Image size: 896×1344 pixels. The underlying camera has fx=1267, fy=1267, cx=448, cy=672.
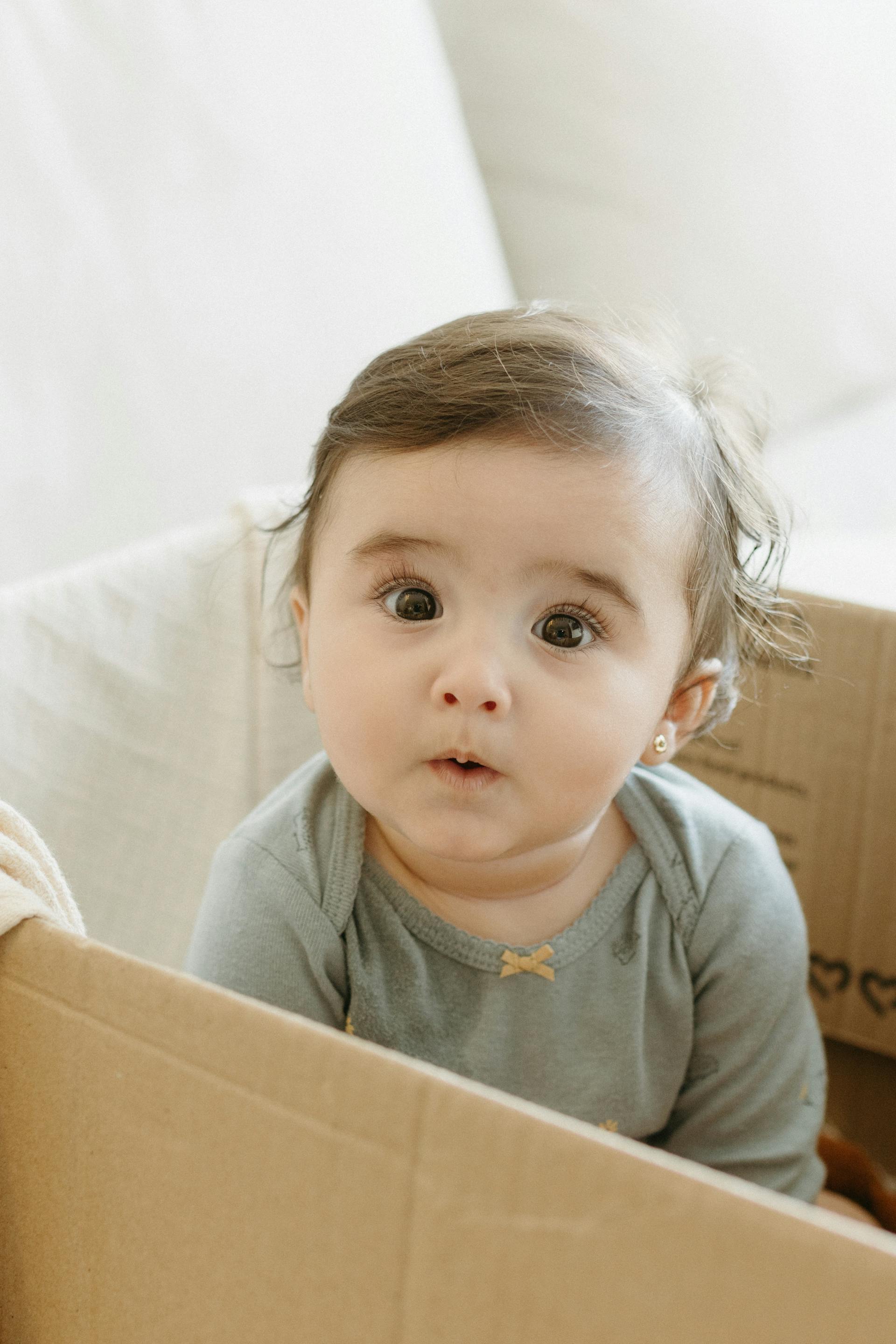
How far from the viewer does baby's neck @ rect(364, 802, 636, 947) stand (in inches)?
24.9

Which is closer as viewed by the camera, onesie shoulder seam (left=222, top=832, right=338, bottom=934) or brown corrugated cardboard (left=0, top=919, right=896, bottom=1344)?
brown corrugated cardboard (left=0, top=919, right=896, bottom=1344)

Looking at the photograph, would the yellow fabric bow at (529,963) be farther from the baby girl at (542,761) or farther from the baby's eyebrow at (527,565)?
the baby's eyebrow at (527,565)

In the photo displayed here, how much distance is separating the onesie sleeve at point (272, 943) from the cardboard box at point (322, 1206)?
197 millimetres

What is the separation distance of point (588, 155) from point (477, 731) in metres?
0.96

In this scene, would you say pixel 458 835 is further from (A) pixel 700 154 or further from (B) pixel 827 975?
(A) pixel 700 154

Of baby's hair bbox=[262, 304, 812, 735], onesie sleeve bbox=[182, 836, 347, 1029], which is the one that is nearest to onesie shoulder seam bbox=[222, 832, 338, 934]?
onesie sleeve bbox=[182, 836, 347, 1029]

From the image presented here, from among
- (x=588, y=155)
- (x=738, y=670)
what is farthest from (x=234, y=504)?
(x=588, y=155)

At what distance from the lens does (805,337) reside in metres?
1.33

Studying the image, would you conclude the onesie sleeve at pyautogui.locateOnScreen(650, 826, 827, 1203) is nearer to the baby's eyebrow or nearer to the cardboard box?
the baby's eyebrow

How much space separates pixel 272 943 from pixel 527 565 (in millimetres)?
220

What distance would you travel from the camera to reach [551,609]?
522mm

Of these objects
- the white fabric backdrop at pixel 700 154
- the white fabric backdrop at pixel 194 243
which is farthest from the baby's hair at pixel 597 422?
the white fabric backdrop at pixel 700 154

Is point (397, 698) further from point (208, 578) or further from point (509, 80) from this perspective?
point (509, 80)

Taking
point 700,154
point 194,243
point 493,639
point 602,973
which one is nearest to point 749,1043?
point 602,973
